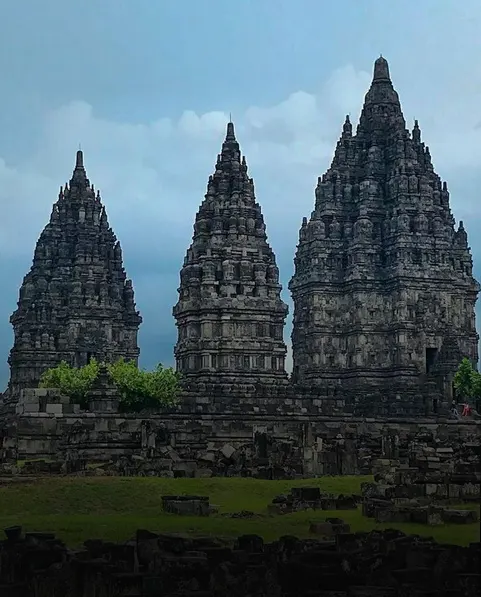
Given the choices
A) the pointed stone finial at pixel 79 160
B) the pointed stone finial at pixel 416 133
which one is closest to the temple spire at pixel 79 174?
the pointed stone finial at pixel 79 160

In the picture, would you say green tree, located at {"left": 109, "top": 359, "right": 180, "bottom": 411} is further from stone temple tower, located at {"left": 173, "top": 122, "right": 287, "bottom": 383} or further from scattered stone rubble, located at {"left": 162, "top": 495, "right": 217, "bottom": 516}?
scattered stone rubble, located at {"left": 162, "top": 495, "right": 217, "bottom": 516}

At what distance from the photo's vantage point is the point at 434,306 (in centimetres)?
6906

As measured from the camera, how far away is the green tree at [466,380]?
209 ft

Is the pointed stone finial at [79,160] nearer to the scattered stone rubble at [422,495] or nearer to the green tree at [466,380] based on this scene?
the green tree at [466,380]

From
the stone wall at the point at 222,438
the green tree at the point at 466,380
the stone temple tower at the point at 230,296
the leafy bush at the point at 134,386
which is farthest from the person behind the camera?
the green tree at the point at 466,380

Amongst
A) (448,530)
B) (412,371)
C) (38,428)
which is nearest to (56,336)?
(412,371)

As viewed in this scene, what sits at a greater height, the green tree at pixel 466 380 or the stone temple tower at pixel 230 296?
the stone temple tower at pixel 230 296

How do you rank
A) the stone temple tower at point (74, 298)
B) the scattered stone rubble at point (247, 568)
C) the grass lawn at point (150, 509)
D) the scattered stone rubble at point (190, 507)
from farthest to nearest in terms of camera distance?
the stone temple tower at point (74, 298), the scattered stone rubble at point (190, 507), the grass lawn at point (150, 509), the scattered stone rubble at point (247, 568)

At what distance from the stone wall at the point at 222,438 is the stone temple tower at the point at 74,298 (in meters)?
20.8

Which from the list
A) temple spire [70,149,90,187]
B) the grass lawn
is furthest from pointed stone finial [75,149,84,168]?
the grass lawn

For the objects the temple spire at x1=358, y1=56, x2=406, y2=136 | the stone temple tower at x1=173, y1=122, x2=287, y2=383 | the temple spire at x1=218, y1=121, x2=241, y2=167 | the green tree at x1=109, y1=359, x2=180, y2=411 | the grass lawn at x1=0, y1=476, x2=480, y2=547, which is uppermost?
the temple spire at x1=358, y1=56, x2=406, y2=136

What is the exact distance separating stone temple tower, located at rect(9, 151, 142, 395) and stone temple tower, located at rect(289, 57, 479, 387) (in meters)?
13.1

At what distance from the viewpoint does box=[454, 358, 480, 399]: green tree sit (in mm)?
63594

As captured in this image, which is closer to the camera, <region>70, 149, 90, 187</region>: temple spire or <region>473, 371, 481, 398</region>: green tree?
<region>473, 371, 481, 398</region>: green tree
